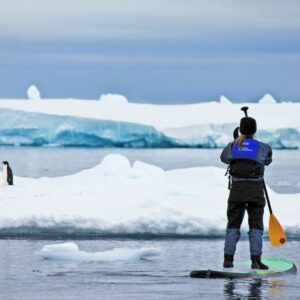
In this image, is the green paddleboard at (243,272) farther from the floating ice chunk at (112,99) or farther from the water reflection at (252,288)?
the floating ice chunk at (112,99)

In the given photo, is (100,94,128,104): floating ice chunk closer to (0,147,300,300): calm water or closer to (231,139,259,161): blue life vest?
(0,147,300,300): calm water

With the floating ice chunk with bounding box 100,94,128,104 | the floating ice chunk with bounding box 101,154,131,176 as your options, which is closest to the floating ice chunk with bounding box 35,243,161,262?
the floating ice chunk with bounding box 101,154,131,176

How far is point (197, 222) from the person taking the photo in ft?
41.6

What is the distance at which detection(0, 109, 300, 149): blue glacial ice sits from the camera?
2340 inches

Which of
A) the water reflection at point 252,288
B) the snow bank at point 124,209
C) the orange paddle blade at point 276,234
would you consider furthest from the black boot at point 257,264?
the snow bank at point 124,209

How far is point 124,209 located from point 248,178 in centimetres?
455

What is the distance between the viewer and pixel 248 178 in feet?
28.7

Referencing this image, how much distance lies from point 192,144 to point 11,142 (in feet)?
34.2

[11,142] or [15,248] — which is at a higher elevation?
[11,142]

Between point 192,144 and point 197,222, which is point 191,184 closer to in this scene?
point 197,222

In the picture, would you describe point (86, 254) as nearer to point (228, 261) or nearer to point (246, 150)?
point (228, 261)

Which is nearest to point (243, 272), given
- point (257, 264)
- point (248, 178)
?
point (257, 264)

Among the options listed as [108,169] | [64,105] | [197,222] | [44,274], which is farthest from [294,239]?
[64,105]

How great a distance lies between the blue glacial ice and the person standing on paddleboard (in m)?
49.9
